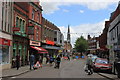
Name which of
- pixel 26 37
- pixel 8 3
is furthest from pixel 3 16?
pixel 26 37

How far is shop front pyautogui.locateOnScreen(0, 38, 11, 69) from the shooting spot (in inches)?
813

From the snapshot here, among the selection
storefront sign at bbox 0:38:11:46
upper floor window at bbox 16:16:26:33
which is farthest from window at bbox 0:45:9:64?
upper floor window at bbox 16:16:26:33

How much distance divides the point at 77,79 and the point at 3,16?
1110 centimetres

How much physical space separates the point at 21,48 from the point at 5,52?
5.57 meters

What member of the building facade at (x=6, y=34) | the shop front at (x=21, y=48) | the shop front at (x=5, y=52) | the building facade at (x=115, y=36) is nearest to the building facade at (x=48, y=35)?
the shop front at (x=21, y=48)

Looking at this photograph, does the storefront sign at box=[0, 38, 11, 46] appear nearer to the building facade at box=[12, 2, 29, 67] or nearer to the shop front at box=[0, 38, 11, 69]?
the shop front at box=[0, 38, 11, 69]

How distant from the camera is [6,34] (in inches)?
854

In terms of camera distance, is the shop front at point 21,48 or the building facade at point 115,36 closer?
the shop front at point 21,48

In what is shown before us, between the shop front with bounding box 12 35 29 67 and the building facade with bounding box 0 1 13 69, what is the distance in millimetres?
1319

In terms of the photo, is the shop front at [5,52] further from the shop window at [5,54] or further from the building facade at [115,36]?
the building facade at [115,36]

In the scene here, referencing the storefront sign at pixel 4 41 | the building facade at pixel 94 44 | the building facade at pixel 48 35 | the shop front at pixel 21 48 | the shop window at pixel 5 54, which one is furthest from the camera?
the building facade at pixel 94 44

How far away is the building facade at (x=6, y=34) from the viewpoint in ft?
67.7

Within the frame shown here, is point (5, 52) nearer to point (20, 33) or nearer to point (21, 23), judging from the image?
point (20, 33)

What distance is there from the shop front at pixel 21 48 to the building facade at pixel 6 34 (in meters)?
1.32
